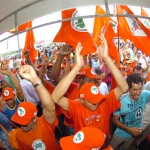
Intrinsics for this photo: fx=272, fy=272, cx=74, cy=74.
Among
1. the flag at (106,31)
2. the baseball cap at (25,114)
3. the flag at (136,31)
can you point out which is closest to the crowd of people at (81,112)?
the baseball cap at (25,114)

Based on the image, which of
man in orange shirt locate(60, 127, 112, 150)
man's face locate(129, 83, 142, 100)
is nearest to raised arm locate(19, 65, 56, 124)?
man in orange shirt locate(60, 127, 112, 150)

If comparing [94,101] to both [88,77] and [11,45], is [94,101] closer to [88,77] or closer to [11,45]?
[88,77]

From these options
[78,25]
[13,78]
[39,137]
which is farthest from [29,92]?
[39,137]

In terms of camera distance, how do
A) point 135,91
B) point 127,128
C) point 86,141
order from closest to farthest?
1. point 86,141
2. point 127,128
3. point 135,91

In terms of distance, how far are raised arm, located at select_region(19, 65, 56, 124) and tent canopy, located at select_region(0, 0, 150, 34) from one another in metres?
0.84

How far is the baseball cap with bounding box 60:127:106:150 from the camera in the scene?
2109 millimetres

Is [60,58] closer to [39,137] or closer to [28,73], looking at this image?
[28,73]

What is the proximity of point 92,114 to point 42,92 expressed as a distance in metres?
0.72

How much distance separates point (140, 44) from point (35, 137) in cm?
248

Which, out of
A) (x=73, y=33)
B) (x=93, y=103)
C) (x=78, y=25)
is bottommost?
(x=93, y=103)

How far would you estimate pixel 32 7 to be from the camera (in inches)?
131

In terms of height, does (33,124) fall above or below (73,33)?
below

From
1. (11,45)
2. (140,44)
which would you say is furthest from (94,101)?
(11,45)

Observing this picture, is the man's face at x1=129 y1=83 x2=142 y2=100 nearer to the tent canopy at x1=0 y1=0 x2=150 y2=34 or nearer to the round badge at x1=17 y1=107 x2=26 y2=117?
the tent canopy at x1=0 y1=0 x2=150 y2=34
